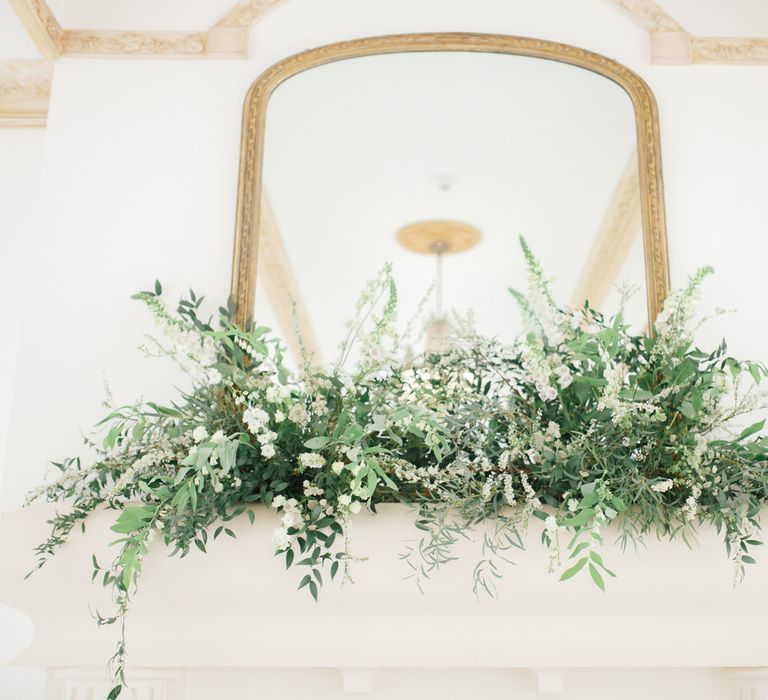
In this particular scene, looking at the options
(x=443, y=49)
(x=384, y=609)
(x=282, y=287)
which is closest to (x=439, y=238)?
(x=282, y=287)

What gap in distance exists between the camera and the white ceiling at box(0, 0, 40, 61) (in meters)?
2.38

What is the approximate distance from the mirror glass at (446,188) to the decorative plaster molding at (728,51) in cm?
29

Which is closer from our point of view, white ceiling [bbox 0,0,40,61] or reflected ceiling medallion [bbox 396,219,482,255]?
reflected ceiling medallion [bbox 396,219,482,255]

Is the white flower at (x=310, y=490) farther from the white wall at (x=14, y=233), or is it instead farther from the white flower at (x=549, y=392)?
the white wall at (x=14, y=233)

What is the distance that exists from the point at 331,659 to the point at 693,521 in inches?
33.1

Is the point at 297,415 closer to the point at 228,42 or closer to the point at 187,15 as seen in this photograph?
the point at 228,42

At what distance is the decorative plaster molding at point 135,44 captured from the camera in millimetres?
2434

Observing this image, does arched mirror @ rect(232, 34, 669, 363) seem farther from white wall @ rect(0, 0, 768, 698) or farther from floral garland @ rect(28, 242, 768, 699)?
floral garland @ rect(28, 242, 768, 699)

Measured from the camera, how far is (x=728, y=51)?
2.44 meters

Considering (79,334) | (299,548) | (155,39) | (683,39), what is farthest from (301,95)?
(299,548)

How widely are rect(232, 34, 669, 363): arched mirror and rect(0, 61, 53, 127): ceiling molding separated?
0.74m

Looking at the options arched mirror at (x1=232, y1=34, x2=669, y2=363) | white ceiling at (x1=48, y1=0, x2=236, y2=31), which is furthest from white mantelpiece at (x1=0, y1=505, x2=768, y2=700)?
white ceiling at (x1=48, y1=0, x2=236, y2=31)

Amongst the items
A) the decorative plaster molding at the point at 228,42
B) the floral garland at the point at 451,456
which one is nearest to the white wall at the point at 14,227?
the decorative plaster molding at the point at 228,42

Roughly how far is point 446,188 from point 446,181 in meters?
0.02
